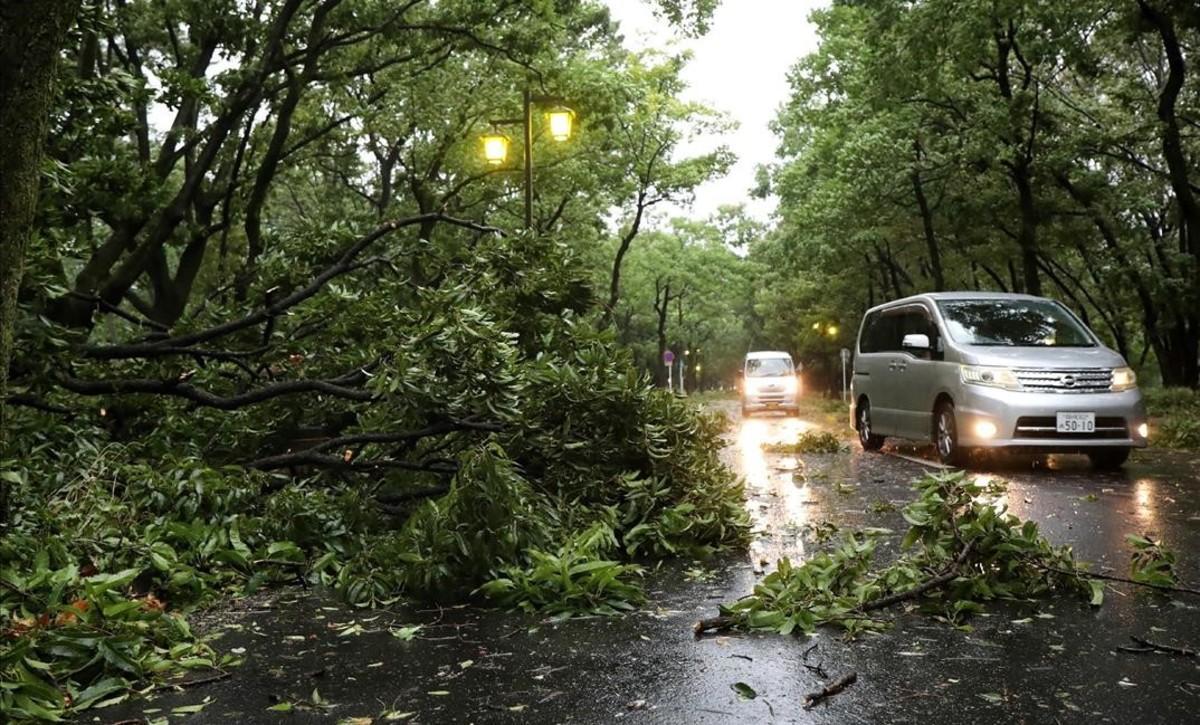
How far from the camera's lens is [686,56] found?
3077 cm

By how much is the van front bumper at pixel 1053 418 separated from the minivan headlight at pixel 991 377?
88mm

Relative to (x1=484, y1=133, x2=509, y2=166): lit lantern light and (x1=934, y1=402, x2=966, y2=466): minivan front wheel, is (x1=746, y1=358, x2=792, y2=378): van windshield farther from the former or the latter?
(x1=934, y1=402, x2=966, y2=466): minivan front wheel

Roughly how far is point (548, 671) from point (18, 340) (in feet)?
13.6

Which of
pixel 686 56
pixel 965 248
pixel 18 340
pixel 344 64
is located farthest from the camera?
pixel 686 56

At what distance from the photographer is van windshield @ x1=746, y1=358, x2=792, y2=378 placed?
94.2 ft

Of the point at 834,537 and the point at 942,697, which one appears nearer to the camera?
the point at 942,697

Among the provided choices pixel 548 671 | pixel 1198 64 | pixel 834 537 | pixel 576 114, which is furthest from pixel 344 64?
pixel 1198 64

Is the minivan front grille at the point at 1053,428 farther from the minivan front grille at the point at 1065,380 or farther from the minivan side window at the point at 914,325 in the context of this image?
the minivan side window at the point at 914,325

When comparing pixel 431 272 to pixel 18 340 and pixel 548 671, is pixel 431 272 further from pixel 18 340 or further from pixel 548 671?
pixel 548 671

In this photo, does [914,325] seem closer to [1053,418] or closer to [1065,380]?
[1065,380]

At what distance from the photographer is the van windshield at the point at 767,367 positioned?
28.7 metres

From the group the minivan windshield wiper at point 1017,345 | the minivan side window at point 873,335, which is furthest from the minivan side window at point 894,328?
the minivan windshield wiper at point 1017,345

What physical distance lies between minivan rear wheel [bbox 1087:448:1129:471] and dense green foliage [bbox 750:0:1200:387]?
869cm

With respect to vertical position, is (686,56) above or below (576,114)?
above
